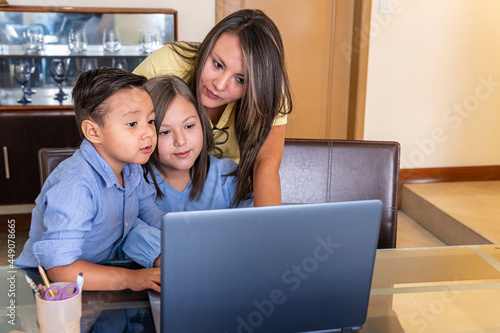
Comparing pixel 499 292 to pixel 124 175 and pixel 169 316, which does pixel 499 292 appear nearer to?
pixel 169 316

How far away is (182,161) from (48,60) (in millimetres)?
2069

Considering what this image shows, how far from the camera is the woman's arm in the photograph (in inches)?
53.3

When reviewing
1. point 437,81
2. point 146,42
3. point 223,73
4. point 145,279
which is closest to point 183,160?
point 223,73

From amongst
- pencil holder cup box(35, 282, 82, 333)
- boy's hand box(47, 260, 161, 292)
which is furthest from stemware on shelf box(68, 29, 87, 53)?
pencil holder cup box(35, 282, 82, 333)

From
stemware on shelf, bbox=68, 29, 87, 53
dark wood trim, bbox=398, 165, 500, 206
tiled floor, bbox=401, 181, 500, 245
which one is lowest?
tiled floor, bbox=401, 181, 500, 245

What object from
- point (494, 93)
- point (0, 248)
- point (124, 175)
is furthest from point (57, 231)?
point (494, 93)

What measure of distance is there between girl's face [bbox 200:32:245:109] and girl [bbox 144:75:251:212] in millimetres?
51

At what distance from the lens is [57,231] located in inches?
40.5

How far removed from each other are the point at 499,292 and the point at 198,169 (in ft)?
2.65

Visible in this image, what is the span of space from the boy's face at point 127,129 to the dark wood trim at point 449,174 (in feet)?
8.70

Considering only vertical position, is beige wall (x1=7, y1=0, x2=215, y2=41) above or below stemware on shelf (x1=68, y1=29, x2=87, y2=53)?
above

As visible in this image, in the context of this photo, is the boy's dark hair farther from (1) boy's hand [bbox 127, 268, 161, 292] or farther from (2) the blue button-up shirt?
(1) boy's hand [bbox 127, 268, 161, 292]

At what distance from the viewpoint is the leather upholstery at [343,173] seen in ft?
5.09

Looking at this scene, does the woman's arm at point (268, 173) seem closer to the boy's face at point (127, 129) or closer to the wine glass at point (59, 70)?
the boy's face at point (127, 129)
